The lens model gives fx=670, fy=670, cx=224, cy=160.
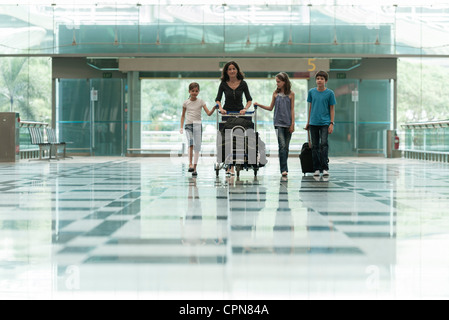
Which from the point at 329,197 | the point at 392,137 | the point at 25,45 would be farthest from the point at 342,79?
the point at 329,197

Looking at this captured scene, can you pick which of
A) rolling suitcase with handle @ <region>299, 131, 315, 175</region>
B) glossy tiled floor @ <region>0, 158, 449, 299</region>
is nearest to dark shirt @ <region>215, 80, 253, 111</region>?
rolling suitcase with handle @ <region>299, 131, 315, 175</region>

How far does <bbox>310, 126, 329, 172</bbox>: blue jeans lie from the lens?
440 inches

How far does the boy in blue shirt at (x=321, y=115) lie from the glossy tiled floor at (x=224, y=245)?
2.89 meters

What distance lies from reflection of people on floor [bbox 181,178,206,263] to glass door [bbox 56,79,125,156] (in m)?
18.4

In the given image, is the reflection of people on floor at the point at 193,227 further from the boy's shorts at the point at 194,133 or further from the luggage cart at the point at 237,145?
the boy's shorts at the point at 194,133

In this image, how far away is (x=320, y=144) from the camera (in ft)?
37.4

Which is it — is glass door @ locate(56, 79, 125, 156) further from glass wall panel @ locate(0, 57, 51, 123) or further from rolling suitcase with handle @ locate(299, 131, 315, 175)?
rolling suitcase with handle @ locate(299, 131, 315, 175)

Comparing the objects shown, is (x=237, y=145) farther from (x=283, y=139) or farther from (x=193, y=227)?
(x=193, y=227)

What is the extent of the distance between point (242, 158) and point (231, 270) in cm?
717

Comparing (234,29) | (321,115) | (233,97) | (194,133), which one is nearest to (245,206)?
(233,97)

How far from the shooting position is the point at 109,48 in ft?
78.3
